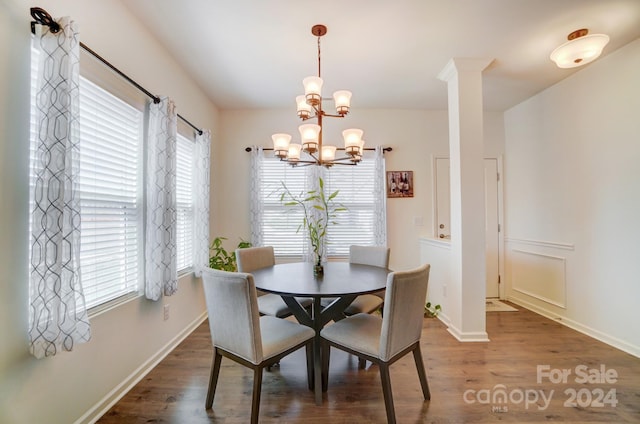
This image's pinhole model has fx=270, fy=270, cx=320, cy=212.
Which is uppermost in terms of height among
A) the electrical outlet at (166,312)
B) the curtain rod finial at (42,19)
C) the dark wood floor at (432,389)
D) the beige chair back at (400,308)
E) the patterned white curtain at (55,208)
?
the curtain rod finial at (42,19)

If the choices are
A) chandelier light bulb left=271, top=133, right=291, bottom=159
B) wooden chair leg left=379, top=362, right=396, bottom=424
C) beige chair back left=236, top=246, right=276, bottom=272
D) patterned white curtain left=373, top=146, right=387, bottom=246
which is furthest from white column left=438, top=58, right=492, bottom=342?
beige chair back left=236, top=246, right=276, bottom=272

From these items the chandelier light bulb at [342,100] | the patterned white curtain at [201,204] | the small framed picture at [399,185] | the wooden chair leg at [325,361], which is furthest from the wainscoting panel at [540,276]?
the patterned white curtain at [201,204]

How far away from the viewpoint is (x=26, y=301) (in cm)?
122

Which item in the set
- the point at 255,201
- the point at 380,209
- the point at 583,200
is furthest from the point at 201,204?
the point at 583,200

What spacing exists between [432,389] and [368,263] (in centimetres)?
109

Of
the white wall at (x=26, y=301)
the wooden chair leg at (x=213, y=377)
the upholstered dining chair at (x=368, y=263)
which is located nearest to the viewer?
the white wall at (x=26, y=301)

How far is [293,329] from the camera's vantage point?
171cm

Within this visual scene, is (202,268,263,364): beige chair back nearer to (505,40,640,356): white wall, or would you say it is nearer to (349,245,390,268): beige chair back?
(349,245,390,268): beige chair back

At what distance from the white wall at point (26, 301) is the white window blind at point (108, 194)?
0.43 feet

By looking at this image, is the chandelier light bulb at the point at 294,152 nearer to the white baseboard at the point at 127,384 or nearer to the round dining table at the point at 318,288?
the round dining table at the point at 318,288

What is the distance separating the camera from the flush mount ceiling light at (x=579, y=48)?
194 centimetres

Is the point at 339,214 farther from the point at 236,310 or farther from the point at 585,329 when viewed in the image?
the point at 585,329

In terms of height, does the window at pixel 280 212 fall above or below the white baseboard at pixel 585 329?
above

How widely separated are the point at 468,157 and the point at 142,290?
9.77 feet
